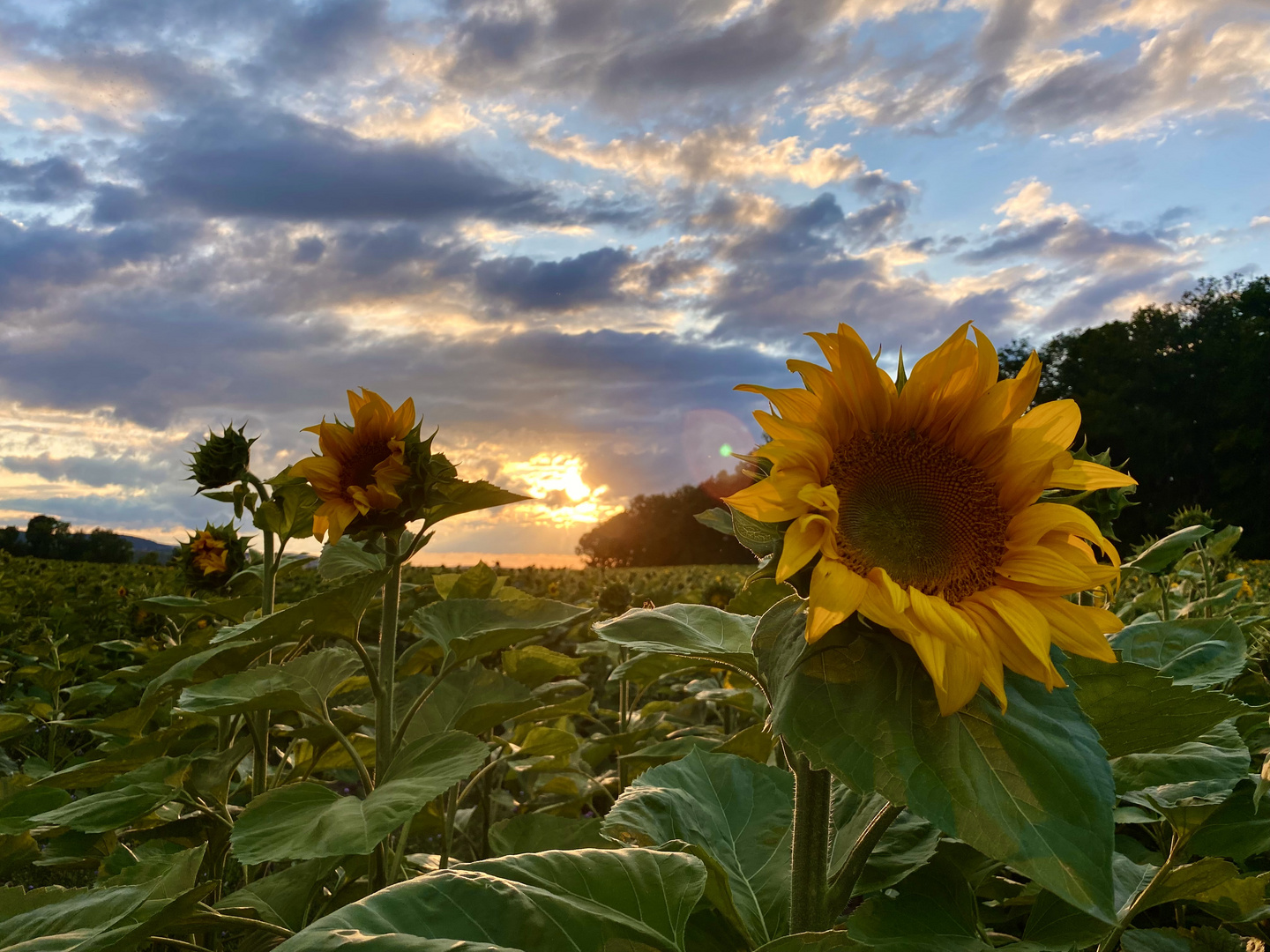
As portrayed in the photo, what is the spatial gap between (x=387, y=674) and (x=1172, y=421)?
38.2 m

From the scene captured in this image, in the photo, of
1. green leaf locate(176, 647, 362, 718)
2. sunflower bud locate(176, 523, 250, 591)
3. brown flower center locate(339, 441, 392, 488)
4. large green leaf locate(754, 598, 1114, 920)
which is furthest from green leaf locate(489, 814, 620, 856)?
sunflower bud locate(176, 523, 250, 591)

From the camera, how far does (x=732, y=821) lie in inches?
54.1

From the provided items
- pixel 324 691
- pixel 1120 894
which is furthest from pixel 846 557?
pixel 324 691

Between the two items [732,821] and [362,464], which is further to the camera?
[362,464]

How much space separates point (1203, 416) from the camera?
34.3 m

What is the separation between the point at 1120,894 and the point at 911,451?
91 cm

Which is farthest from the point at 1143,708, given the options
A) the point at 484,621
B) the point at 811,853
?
the point at 484,621

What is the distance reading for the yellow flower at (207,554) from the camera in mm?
2951

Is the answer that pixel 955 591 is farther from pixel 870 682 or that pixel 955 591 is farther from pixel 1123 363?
pixel 1123 363

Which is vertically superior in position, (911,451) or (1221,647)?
(911,451)

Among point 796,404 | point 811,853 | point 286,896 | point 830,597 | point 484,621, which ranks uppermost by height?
point 796,404

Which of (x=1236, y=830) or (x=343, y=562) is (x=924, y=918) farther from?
(x=343, y=562)

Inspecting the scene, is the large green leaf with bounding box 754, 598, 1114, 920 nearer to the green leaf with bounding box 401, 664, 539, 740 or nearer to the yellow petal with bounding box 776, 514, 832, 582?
the yellow petal with bounding box 776, 514, 832, 582

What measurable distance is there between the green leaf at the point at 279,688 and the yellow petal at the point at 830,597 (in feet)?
3.66
